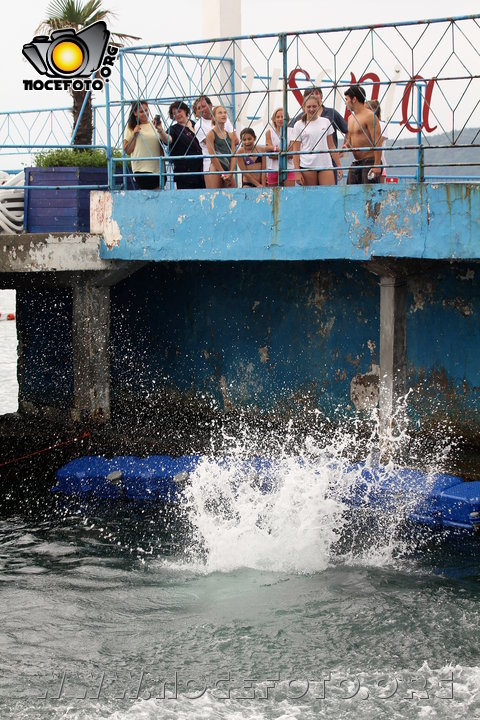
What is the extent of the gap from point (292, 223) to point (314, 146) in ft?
2.66

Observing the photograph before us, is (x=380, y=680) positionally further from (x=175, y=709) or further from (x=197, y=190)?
(x=197, y=190)

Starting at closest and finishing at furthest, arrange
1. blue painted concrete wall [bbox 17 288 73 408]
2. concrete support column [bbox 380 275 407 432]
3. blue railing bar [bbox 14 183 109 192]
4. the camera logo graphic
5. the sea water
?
the sea water
concrete support column [bbox 380 275 407 432]
blue railing bar [bbox 14 183 109 192]
the camera logo graphic
blue painted concrete wall [bbox 17 288 73 408]

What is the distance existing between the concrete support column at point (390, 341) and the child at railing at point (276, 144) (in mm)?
1638

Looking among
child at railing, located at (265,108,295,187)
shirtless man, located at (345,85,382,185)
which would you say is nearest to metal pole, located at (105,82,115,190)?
child at railing, located at (265,108,295,187)

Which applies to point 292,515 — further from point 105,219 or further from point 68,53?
point 68,53

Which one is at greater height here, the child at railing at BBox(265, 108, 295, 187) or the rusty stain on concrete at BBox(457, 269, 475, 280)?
the child at railing at BBox(265, 108, 295, 187)

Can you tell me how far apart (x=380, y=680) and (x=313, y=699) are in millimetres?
534

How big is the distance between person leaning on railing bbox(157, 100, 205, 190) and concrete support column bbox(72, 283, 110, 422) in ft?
5.99

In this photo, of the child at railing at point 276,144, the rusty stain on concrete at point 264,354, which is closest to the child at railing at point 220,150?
the child at railing at point 276,144

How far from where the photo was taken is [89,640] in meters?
8.42

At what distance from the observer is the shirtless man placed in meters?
10.4

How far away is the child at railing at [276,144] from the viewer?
1148cm

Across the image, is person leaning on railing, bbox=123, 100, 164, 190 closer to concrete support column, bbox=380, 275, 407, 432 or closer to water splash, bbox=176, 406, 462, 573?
concrete support column, bbox=380, 275, 407, 432

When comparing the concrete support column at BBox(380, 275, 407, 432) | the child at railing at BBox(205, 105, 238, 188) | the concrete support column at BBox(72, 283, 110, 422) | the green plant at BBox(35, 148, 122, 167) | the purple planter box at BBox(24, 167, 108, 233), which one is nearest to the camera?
the concrete support column at BBox(380, 275, 407, 432)
